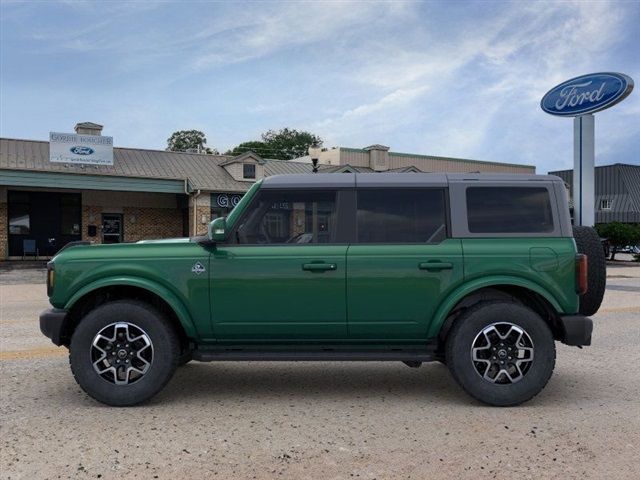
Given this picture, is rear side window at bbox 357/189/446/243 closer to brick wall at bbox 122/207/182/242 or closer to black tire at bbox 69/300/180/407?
black tire at bbox 69/300/180/407

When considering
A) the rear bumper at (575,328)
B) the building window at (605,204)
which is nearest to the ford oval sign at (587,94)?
the rear bumper at (575,328)

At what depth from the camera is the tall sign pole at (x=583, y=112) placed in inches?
755

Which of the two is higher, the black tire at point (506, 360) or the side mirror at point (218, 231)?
the side mirror at point (218, 231)

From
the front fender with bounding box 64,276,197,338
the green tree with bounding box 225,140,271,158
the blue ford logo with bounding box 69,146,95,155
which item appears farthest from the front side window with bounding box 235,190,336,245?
the green tree with bounding box 225,140,271,158

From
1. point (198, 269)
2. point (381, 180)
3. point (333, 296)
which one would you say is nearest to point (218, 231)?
point (198, 269)

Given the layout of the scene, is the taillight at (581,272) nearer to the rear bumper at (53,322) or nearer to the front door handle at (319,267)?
the front door handle at (319,267)

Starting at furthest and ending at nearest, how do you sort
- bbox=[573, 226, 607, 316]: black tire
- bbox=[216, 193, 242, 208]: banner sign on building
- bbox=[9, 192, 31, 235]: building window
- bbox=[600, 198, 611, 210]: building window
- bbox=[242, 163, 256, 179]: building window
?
bbox=[600, 198, 611, 210]: building window, bbox=[242, 163, 256, 179]: building window, bbox=[216, 193, 242, 208]: banner sign on building, bbox=[9, 192, 31, 235]: building window, bbox=[573, 226, 607, 316]: black tire

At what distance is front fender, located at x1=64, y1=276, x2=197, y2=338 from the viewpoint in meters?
4.91

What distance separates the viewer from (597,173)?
60156 millimetres

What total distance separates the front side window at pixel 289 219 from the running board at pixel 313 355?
0.95 meters

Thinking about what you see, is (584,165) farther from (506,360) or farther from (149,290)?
(149,290)

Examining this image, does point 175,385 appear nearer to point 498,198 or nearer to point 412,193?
point 412,193

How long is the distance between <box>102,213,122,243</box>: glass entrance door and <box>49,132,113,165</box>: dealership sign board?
11.4ft

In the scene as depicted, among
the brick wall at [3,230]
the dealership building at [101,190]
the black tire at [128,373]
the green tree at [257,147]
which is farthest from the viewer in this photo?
the green tree at [257,147]
